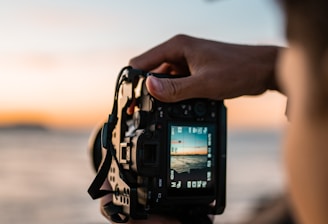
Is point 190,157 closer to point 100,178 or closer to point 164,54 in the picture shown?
point 100,178

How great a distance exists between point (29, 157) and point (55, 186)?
5.55m

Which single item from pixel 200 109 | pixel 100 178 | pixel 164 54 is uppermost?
pixel 164 54

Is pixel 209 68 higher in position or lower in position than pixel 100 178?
higher

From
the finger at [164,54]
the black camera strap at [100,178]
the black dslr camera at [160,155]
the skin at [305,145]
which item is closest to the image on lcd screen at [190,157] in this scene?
the black dslr camera at [160,155]

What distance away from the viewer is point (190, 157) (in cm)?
176

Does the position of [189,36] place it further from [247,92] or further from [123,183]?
[123,183]

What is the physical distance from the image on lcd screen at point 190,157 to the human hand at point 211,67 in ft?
0.25

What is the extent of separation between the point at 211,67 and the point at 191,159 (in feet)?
0.76

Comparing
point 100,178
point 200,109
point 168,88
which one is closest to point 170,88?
point 168,88

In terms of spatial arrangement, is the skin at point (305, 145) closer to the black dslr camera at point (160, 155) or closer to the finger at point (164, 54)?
the black dslr camera at point (160, 155)

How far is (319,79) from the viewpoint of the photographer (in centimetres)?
69

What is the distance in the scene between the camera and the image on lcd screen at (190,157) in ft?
5.70

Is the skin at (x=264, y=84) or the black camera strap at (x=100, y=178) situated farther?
the black camera strap at (x=100, y=178)

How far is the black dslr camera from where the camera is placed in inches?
68.1
